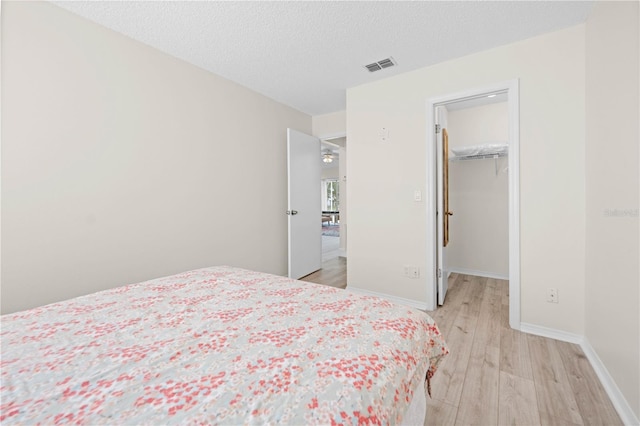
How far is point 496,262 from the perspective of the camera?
381 cm

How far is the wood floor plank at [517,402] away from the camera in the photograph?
1347mm

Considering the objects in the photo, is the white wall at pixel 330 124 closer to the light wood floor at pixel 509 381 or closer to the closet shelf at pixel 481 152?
the closet shelf at pixel 481 152

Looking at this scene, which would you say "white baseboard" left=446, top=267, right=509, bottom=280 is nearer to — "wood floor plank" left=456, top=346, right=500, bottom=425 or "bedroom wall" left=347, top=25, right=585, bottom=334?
"bedroom wall" left=347, top=25, right=585, bottom=334

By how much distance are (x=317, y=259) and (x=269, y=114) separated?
2.27 metres

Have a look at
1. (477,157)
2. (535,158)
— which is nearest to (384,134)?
(535,158)

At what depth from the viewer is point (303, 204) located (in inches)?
153

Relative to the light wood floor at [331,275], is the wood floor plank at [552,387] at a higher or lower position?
lower

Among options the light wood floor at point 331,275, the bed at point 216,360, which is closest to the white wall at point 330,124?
the light wood floor at point 331,275

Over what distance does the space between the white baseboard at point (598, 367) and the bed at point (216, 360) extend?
100 centimetres

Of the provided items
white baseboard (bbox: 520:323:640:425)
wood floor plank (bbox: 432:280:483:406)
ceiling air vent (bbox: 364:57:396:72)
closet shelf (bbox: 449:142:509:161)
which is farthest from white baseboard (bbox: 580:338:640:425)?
ceiling air vent (bbox: 364:57:396:72)

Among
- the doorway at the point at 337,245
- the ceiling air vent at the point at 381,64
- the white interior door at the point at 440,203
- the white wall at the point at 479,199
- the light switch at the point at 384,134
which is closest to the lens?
the ceiling air vent at the point at 381,64

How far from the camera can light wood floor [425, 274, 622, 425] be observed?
1369mm

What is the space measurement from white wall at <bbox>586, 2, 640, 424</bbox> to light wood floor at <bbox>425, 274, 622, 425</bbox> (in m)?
0.17

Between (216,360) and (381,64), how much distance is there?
2.78 m
